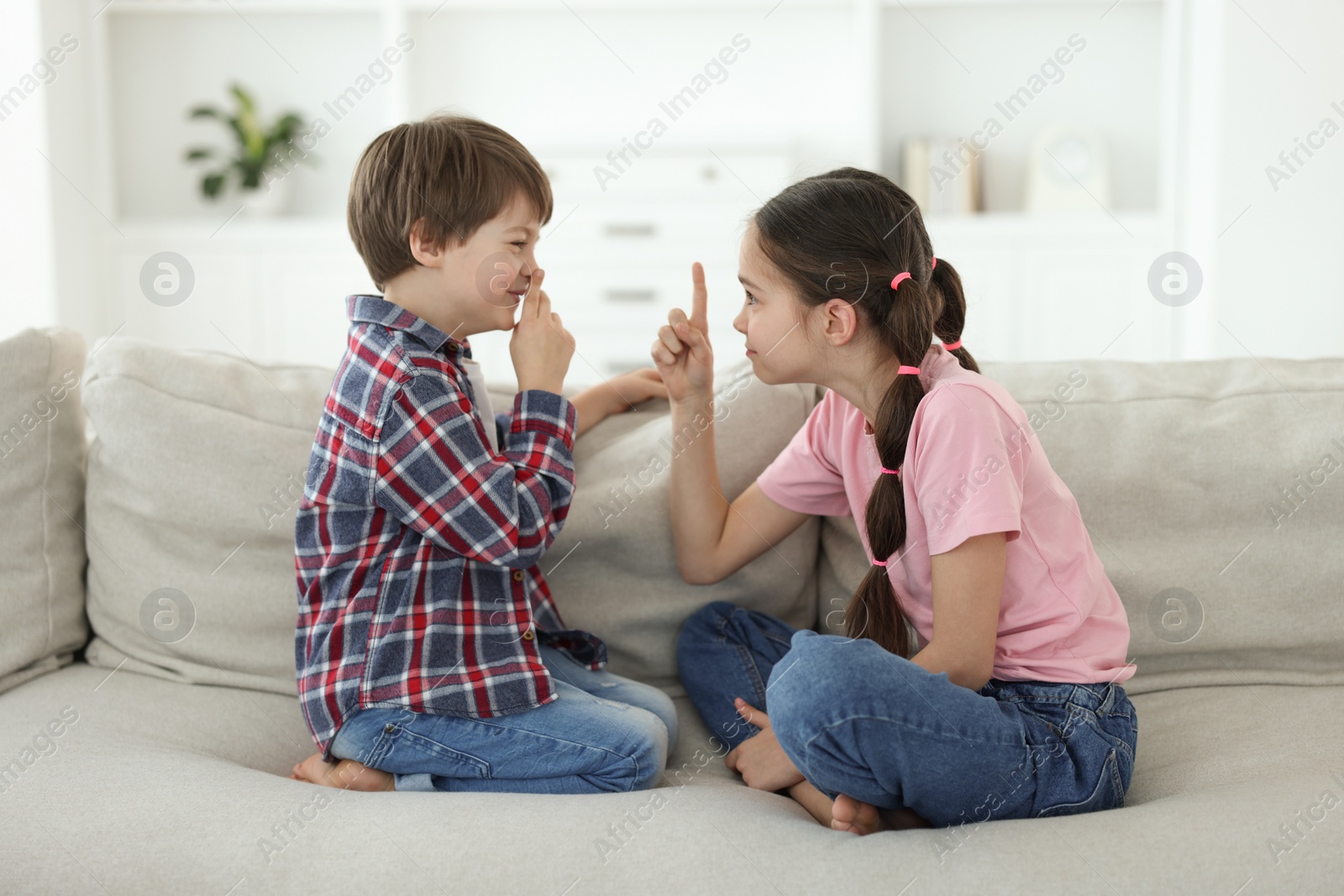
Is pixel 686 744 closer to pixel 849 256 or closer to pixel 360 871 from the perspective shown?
pixel 360 871

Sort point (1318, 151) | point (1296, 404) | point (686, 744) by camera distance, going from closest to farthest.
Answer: point (686, 744)
point (1296, 404)
point (1318, 151)

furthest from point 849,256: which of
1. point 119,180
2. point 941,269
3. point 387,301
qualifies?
point 119,180

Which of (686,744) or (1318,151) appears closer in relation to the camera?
(686,744)

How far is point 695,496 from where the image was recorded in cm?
129

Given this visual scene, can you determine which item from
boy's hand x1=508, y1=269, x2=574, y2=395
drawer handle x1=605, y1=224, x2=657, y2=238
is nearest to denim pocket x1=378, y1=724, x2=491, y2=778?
boy's hand x1=508, y1=269, x2=574, y2=395

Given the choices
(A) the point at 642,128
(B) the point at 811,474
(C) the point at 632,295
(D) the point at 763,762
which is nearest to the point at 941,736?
(D) the point at 763,762

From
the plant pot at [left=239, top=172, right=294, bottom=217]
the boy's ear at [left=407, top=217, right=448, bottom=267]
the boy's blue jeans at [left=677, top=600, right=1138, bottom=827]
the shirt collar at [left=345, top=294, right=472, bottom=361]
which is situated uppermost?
the plant pot at [left=239, top=172, right=294, bottom=217]

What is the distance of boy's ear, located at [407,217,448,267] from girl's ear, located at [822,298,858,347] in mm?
425

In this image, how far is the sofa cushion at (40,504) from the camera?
1255 millimetres

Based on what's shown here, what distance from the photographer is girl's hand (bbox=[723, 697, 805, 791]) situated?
1120 millimetres

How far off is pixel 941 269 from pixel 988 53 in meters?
3.18

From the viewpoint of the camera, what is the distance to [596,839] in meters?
0.94

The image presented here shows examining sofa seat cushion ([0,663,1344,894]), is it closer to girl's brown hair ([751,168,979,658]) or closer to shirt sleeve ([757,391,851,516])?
girl's brown hair ([751,168,979,658])

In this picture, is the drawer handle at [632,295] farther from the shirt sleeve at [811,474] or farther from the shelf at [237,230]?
the shirt sleeve at [811,474]
